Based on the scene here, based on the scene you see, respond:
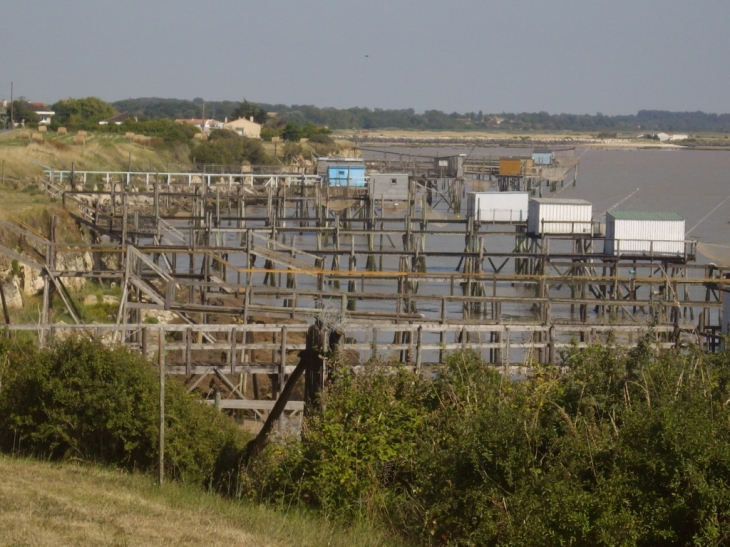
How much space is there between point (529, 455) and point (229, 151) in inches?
3367

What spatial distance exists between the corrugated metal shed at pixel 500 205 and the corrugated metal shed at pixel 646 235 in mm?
11025

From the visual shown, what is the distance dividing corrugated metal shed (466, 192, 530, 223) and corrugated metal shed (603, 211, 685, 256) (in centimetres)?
1103

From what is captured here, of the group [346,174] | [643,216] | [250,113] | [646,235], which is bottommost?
[646,235]

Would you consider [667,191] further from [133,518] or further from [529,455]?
[133,518]

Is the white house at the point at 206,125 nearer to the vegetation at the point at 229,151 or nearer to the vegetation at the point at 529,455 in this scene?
the vegetation at the point at 229,151

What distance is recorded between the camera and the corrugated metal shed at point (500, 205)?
4791cm

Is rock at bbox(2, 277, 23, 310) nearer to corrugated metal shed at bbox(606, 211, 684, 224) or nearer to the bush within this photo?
the bush

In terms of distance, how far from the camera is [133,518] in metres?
8.75

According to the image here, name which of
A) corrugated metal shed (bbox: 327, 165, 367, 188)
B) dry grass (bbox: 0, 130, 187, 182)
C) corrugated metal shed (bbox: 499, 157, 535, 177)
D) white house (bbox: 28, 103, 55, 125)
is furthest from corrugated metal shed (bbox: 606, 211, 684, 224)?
white house (bbox: 28, 103, 55, 125)

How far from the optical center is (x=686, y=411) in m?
8.16

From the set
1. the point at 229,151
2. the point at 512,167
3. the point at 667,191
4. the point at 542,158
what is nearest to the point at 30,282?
the point at 512,167

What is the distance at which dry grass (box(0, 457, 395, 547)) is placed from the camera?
8.14 meters

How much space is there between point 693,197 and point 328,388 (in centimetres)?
9441

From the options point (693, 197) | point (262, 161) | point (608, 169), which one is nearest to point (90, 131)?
point (262, 161)
